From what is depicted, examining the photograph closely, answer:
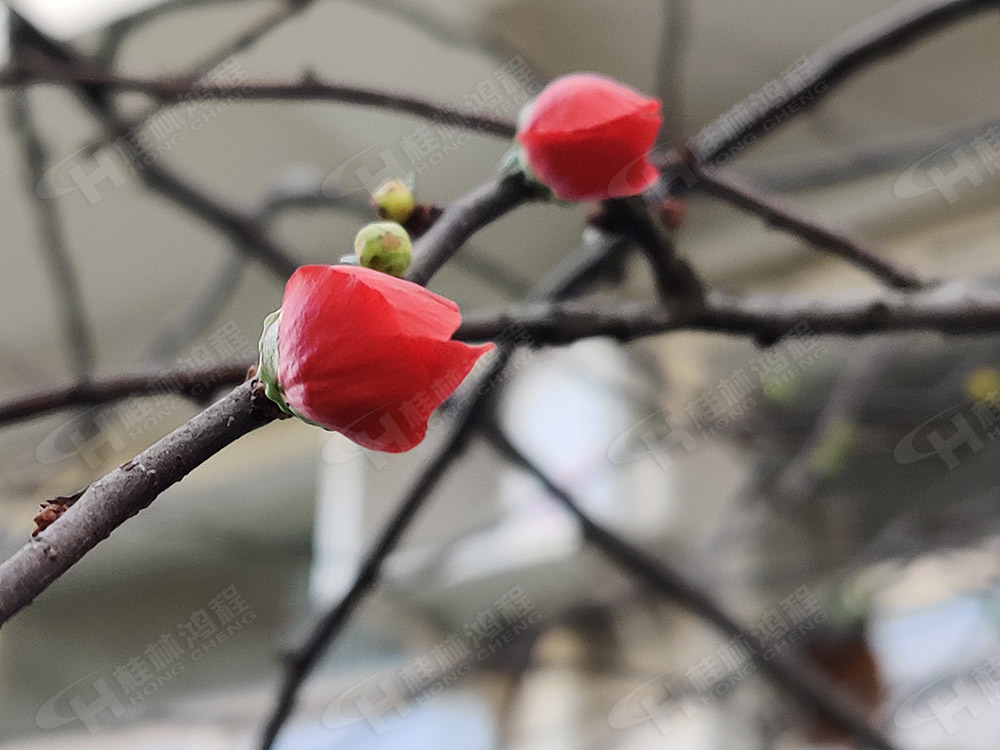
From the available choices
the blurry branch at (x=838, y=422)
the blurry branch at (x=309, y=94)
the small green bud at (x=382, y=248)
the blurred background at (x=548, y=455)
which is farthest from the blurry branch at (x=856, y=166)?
the small green bud at (x=382, y=248)

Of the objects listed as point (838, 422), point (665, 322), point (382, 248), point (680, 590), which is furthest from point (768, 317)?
point (838, 422)

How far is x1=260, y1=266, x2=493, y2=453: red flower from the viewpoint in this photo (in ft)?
0.36

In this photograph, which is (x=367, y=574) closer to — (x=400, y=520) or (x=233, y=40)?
(x=400, y=520)

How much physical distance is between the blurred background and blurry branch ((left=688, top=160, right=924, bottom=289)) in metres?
0.46

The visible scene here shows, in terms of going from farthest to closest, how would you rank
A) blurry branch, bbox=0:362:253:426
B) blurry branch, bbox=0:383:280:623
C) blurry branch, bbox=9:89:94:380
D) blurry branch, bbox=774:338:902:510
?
blurry branch, bbox=774:338:902:510, blurry branch, bbox=9:89:94:380, blurry branch, bbox=0:362:253:426, blurry branch, bbox=0:383:280:623

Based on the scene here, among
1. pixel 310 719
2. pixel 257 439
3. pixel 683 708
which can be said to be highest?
pixel 257 439

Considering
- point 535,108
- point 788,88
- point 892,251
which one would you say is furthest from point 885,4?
point 535,108

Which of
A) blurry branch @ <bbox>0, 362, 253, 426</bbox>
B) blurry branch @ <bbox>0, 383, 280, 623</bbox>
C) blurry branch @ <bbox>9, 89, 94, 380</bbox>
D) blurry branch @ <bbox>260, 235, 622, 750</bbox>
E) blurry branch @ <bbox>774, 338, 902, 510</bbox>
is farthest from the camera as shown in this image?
blurry branch @ <bbox>774, 338, 902, 510</bbox>

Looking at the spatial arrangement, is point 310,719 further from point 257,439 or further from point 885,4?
point 885,4

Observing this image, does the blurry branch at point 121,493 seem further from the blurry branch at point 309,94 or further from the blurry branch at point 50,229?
the blurry branch at point 50,229

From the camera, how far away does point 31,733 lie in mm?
882

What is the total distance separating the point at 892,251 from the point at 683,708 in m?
0.58

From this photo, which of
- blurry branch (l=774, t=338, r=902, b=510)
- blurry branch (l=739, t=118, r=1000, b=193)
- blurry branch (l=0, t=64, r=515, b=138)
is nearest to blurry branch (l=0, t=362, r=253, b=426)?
blurry branch (l=0, t=64, r=515, b=138)

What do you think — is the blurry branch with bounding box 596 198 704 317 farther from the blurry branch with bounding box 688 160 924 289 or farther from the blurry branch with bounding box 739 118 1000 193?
the blurry branch with bounding box 739 118 1000 193
